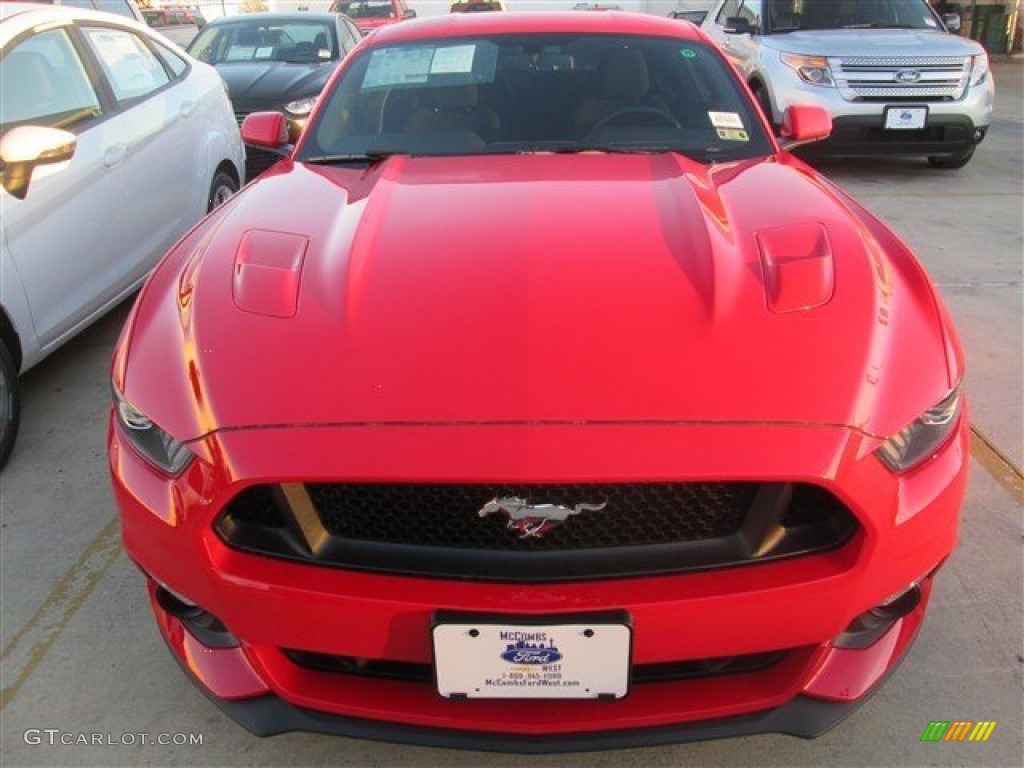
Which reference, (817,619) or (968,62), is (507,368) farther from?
(968,62)

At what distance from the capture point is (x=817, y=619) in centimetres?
159

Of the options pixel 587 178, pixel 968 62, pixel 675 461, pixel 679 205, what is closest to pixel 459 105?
pixel 587 178

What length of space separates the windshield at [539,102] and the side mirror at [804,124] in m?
0.34

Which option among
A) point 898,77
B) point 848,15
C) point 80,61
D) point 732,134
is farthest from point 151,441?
point 848,15

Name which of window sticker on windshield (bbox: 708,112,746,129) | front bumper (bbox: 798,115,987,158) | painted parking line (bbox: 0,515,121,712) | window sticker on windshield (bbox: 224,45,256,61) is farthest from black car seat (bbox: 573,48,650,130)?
window sticker on windshield (bbox: 224,45,256,61)

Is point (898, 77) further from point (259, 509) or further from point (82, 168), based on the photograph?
point (259, 509)

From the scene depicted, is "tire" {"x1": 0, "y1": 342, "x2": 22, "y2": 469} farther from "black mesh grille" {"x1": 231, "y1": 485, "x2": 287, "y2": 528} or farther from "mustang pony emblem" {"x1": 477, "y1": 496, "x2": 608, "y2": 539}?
"mustang pony emblem" {"x1": 477, "y1": 496, "x2": 608, "y2": 539}

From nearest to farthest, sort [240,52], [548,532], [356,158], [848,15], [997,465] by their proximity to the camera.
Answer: [548,532] → [356,158] → [997,465] → [848,15] → [240,52]

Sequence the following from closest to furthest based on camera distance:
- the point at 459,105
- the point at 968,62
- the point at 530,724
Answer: the point at 530,724, the point at 459,105, the point at 968,62

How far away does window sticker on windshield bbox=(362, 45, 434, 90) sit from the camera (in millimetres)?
3152

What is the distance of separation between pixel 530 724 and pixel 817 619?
556 mm

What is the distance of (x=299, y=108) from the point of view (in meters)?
7.05

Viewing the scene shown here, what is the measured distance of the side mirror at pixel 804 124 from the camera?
127 inches

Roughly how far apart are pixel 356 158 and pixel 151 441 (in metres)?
1.38
